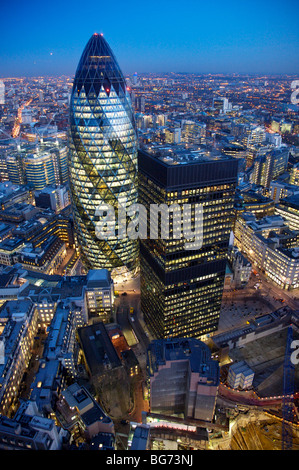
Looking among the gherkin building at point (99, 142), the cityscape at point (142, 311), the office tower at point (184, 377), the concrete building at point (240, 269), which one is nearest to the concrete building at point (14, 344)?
the cityscape at point (142, 311)

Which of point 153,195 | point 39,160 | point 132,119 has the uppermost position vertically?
point 132,119

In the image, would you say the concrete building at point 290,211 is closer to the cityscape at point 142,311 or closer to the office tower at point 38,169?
the cityscape at point 142,311

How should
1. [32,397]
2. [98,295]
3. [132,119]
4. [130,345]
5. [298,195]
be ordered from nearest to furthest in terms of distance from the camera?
[32,397] → [130,345] → [98,295] → [132,119] → [298,195]

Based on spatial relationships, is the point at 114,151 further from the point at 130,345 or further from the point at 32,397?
the point at 32,397

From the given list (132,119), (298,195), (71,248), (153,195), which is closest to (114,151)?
(132,119)

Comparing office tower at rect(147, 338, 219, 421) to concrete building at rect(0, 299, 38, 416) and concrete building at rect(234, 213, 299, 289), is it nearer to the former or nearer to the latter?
concrete building at rect(0, 299, 38, 416)

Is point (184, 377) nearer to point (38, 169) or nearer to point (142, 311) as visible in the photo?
point (142, 311)

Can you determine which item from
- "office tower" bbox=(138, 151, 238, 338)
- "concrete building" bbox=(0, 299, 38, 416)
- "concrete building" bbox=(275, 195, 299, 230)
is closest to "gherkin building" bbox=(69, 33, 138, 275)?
"office tower" bbox=(138, 151, 238, 338)
